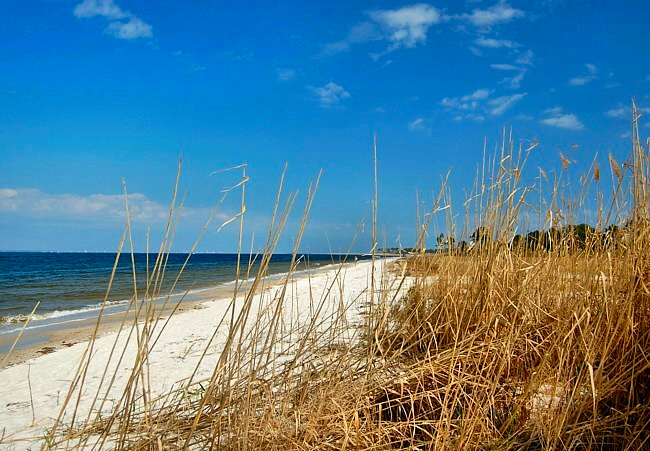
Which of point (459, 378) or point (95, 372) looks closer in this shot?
point (459, 378)

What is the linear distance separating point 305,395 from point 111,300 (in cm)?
1238

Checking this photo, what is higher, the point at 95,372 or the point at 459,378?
the point at 459,378

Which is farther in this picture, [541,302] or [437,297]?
[437,297]

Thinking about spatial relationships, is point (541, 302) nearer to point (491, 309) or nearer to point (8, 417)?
point (491, 309)

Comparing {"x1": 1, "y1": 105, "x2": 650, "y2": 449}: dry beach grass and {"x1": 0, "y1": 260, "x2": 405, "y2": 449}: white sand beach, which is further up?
{"x1": 1, "y1": 105, "x2": 650, "y2": 449}: dry beach grass

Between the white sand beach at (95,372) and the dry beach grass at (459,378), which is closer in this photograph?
the dry beach grass at (459,378)

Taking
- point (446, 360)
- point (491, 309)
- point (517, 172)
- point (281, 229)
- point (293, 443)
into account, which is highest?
point (517, 172)

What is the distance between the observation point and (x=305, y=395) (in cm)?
180

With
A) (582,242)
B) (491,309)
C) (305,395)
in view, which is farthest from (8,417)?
(582,242)

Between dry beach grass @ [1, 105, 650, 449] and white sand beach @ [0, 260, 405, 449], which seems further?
white sand beach @ [0, 260, 405, 449]

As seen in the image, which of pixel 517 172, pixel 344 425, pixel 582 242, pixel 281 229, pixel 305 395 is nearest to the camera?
pixel 281 229

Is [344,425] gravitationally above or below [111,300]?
above

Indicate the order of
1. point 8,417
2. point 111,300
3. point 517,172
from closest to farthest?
point 517,172
point 8,417
point 111,300

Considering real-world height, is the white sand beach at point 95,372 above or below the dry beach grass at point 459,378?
below
